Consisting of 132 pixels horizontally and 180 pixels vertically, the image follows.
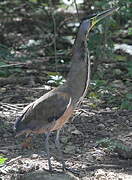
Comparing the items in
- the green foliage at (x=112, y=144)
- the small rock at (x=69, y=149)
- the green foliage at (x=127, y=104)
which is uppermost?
the green foliage at (x=127, y=104)

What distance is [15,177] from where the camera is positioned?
600cm

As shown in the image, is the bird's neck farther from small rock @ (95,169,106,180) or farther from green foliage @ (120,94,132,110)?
green foliage @ (120,94,132,110)

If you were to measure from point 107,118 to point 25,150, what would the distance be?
155cm

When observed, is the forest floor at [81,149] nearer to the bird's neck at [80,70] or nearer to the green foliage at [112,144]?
the green foliage at [112,144]

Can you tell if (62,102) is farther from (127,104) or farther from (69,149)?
(127,104)

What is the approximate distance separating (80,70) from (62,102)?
1.33 ft

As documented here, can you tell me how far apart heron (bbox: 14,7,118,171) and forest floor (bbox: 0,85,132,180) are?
1.04 ft

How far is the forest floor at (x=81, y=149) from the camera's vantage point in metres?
6.12

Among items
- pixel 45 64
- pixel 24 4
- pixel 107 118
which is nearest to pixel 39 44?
pixel 45 64

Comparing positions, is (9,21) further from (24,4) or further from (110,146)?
(110,146)

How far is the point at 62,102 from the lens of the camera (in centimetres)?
600

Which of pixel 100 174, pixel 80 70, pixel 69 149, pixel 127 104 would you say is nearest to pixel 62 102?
pixel 80 70

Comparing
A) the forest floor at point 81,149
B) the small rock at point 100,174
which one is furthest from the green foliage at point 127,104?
the small rock at point 100,174

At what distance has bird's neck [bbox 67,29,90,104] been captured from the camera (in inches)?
239
